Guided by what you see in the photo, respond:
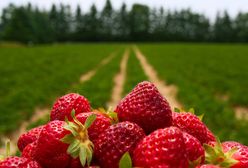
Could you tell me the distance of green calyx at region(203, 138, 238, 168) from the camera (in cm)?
131

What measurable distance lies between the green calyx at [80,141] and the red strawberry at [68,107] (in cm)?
19

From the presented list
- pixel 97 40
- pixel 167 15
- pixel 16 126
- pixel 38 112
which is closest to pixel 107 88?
pixel 38 112

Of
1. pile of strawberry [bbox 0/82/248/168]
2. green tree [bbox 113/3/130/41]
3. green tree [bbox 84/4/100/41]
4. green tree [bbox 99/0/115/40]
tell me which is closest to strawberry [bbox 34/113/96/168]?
pile of strawberry [bbox 0/82/248/168]

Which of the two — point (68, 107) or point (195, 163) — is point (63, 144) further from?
point (195, 163)

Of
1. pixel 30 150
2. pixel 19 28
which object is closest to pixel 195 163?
pixel 30 150

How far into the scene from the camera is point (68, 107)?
159cm

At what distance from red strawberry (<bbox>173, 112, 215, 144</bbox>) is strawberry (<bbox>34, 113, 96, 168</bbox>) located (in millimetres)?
350

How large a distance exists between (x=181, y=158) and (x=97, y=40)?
3761 inches

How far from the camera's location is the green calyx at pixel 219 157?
131 centimetres

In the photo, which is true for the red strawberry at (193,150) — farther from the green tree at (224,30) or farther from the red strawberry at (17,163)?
the green tree at (224,30)

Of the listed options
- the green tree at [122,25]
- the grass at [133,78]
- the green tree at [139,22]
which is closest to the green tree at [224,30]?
the green tree at [139,22]

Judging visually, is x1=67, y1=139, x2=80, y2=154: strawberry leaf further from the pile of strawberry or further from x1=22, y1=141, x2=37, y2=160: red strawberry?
x1=22, y1=141, x2=37, y2=160: red strawberry

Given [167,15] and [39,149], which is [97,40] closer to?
[167,15]

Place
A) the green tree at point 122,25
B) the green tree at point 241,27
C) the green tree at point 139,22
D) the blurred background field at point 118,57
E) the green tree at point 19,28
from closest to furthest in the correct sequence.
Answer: the blurred background field at point 118,57 < the green tree at point 19,28 < the green tree at point 241,27 < the green tree at point 139,22 < the green tree at point 122,25
